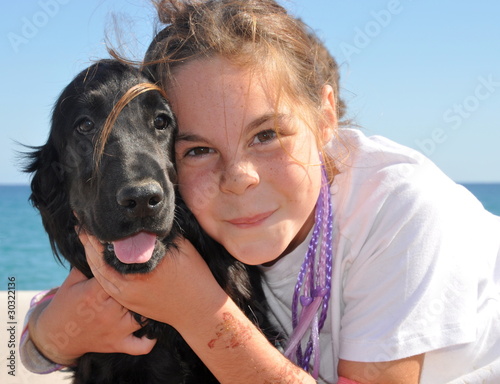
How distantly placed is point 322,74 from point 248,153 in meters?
0.82

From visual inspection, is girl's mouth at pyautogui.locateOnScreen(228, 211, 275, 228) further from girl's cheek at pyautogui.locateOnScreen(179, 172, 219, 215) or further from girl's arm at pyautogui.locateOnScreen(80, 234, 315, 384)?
girl's arm at pyautogui.locateOnScreen(80, 234, 315, 384)

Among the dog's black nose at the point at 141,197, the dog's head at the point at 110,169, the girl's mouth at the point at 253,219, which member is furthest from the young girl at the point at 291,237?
the dog's black nose at the point at 141,197

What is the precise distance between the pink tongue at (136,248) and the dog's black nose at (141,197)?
18 centimetres

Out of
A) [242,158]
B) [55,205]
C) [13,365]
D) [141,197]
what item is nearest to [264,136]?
[242,158]

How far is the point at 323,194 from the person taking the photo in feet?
8.24

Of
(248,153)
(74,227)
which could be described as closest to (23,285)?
(74,227)

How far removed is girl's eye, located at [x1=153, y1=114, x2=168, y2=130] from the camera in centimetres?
237

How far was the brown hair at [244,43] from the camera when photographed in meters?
2.25

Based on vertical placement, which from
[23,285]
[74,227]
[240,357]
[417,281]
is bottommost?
[23,285]

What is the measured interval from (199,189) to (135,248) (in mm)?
382

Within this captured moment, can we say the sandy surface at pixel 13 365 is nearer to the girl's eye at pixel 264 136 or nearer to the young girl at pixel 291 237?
the young girl at pixel 291 237

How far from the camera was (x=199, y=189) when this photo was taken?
7.63 feet

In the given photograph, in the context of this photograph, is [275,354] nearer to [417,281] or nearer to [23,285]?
[417,281]

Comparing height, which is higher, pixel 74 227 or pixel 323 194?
pixel 323 194
